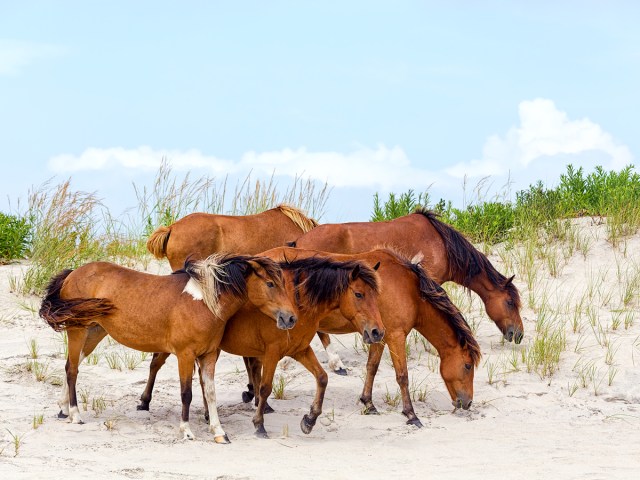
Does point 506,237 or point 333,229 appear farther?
point 506,237

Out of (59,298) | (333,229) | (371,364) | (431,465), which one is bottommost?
(431,465)

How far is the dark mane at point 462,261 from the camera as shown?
10148 mm

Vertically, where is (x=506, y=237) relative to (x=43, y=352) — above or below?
above

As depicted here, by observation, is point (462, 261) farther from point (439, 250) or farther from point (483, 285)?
point (483, 285)

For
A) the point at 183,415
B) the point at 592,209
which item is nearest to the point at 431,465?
the point at 183,415

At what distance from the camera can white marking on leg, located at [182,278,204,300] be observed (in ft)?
23.9

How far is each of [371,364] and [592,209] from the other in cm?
702

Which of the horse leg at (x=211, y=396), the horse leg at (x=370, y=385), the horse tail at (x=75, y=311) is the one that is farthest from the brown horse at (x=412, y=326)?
the horse tail at (x=75, y=311)

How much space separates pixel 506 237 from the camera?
46.2 ft

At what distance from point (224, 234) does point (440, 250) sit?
7.96 ft

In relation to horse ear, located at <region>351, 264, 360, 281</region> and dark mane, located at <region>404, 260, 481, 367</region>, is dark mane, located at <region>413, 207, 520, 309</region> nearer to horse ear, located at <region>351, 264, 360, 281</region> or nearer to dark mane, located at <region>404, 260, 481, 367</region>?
dark mane, located at <region>404, 260, 481, 367</region>

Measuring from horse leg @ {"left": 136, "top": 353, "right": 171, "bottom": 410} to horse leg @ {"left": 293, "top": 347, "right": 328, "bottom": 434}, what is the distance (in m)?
1.28

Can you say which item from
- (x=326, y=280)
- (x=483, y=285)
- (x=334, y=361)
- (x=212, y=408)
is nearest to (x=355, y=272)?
(x=326, y=280)

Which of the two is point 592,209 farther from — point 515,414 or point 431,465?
point 431,465
